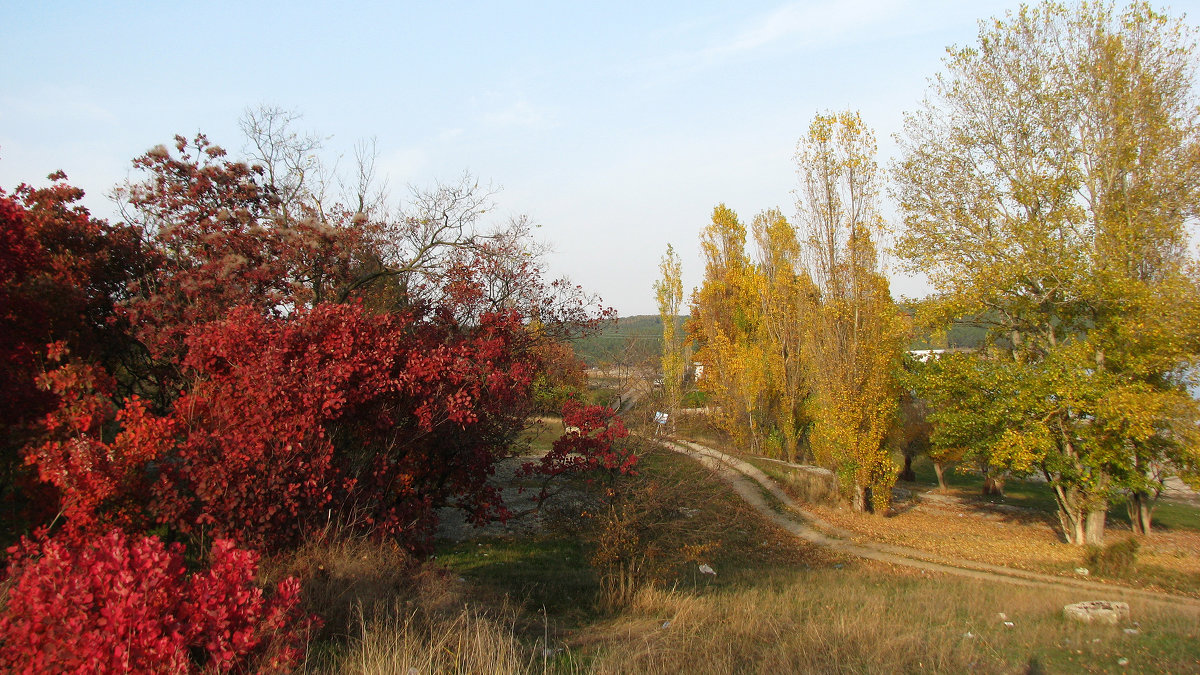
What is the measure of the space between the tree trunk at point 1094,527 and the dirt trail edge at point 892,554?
3547mm

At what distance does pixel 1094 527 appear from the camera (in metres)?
16.7

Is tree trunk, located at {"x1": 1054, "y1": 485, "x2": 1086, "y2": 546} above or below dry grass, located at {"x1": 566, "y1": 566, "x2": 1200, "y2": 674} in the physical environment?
below

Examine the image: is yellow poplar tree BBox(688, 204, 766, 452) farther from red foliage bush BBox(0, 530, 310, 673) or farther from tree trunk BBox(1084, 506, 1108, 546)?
red foliage bush BBox(0, 530, 310, 673)

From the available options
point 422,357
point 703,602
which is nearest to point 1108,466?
point 703,602

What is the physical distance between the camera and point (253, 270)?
29.8ft

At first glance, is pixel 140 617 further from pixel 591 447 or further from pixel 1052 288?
pixel 1052 288

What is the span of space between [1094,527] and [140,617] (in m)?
19.9

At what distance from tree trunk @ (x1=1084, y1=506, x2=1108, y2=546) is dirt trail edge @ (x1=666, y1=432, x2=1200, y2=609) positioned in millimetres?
3547

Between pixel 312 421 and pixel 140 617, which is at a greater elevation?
pixel 312 421

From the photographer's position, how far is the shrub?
14.3 metres

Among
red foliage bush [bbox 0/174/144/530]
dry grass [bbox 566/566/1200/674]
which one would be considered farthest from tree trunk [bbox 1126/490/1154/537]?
red foliage bush [bbox 0/174/144/530]

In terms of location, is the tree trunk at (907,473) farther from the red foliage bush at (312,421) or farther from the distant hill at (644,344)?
the red foliage bush at (312,421)

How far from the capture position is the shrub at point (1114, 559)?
14.3m

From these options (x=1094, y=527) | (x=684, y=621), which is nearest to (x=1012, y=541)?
(x=1094, y=527)
